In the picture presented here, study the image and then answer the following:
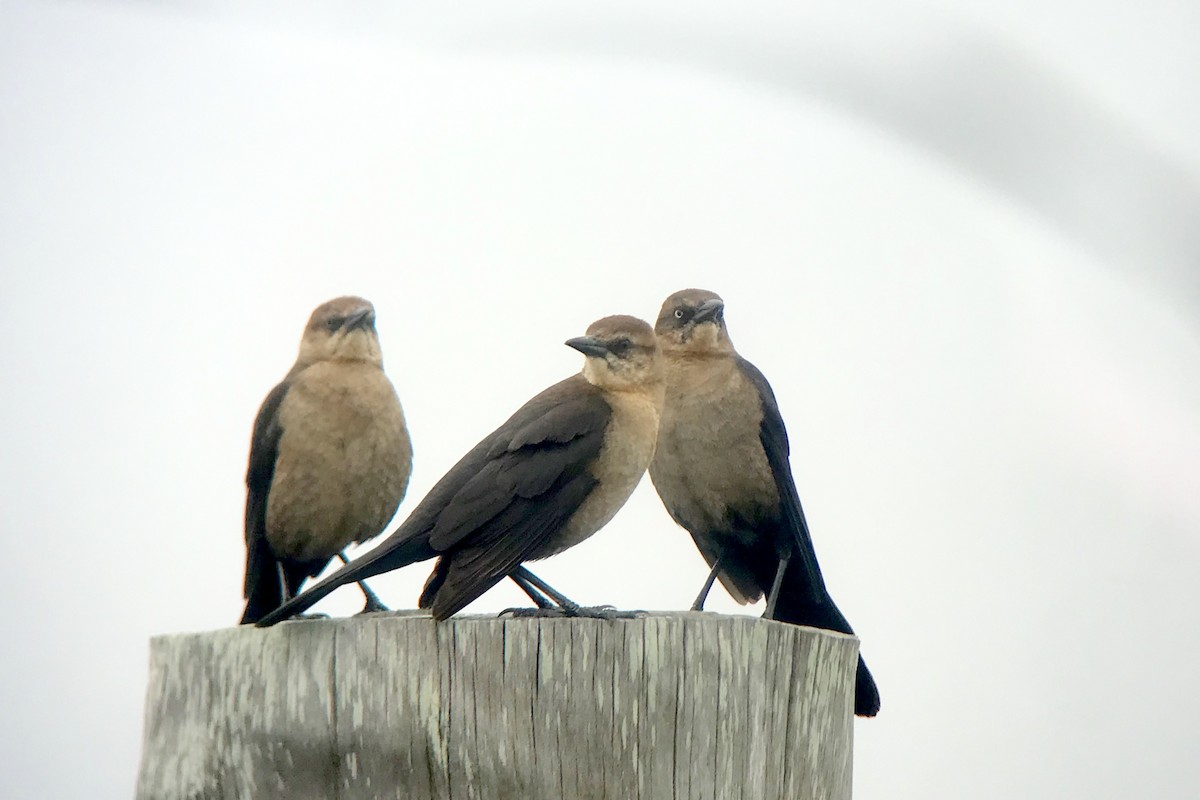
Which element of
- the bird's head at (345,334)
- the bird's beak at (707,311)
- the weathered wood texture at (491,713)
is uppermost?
the bird's beak at (707,311)

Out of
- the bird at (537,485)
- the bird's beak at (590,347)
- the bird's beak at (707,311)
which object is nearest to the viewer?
the bird at (537,485)

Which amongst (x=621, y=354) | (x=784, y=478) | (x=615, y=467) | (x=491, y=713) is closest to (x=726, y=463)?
(x=784, y=478)

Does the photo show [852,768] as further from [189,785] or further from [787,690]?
[189,785]

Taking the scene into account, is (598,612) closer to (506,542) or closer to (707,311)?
(506,542)

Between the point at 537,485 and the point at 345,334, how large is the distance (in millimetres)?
1493

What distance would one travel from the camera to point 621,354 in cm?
381

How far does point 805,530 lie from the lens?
4.51 m

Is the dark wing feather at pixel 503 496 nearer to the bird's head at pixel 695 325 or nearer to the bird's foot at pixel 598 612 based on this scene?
the bird's foot at pixel 598 612

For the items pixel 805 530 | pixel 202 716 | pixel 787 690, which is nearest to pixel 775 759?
pixel 787 690

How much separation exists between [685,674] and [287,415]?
6.99 feet

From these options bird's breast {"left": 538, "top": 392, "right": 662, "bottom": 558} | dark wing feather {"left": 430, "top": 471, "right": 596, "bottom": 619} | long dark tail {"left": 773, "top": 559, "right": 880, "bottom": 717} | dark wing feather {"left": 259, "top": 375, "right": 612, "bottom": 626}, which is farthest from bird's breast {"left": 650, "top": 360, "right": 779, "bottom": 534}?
dark wing feather {"left": 430, "top": 471, "right": 596, "bottom": 619}

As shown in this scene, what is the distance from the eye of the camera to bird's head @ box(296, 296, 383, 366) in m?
4.36

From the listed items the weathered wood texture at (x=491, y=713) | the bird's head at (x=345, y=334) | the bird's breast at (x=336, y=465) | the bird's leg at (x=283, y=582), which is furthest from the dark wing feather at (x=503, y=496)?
the bird's leg at (x=283, y=582)

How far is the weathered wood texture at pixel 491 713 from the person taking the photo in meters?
2.46
